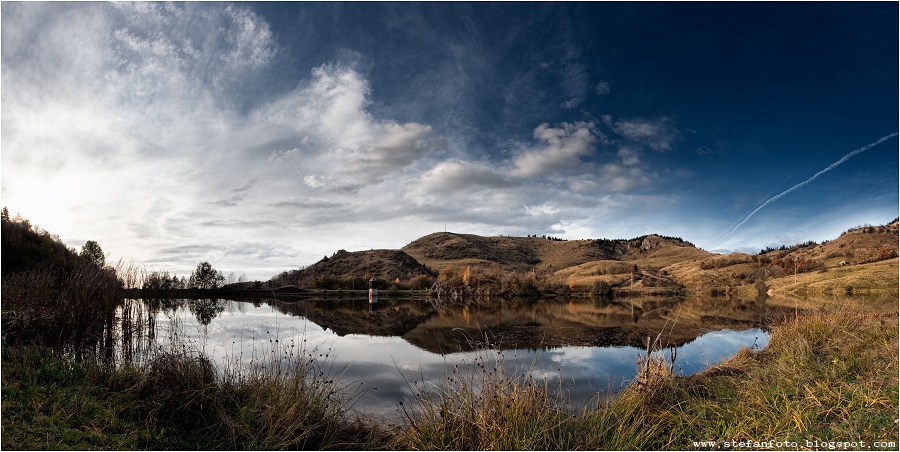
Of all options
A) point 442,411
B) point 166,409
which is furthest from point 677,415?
point 166,409

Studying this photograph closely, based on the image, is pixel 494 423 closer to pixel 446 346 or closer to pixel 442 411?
pixel 442 411

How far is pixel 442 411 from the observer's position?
6633mm

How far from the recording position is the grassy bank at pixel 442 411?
6.39 meters

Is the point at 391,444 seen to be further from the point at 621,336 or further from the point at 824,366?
the point at 621,336

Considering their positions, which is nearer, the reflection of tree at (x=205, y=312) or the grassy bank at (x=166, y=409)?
the grassy bank at (x=166, y=409)

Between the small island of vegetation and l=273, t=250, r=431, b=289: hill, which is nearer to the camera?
the small island of vegetation

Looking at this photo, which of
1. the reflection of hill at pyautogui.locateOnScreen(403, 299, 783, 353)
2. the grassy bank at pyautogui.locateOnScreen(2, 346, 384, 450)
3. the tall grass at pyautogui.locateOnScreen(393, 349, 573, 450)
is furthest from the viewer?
the reflection of hill at pyautogui.locateOnScreen(403, 299, 783, 353)

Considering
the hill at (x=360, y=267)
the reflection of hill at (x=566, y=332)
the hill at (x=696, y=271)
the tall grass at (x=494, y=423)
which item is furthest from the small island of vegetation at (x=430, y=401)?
the hill at (x=360, y=267)

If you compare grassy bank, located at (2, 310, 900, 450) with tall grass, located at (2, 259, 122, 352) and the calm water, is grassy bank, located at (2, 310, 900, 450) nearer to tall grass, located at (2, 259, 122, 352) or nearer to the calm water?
the calm water

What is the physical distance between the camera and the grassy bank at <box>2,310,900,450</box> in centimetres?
639

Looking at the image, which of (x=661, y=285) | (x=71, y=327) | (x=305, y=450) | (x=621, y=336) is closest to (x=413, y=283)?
(x=661, y=285)

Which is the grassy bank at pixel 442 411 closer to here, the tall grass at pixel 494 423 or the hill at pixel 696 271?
the tall grass at pixel 494 423

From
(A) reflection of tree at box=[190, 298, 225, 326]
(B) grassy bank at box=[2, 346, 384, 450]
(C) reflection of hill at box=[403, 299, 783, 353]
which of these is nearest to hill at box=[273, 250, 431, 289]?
A: (A) reflection of tree at box=[190, 298, 225, 326]

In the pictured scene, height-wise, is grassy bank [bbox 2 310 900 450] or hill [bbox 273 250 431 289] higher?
hill [bbox 273 250 431 289]
